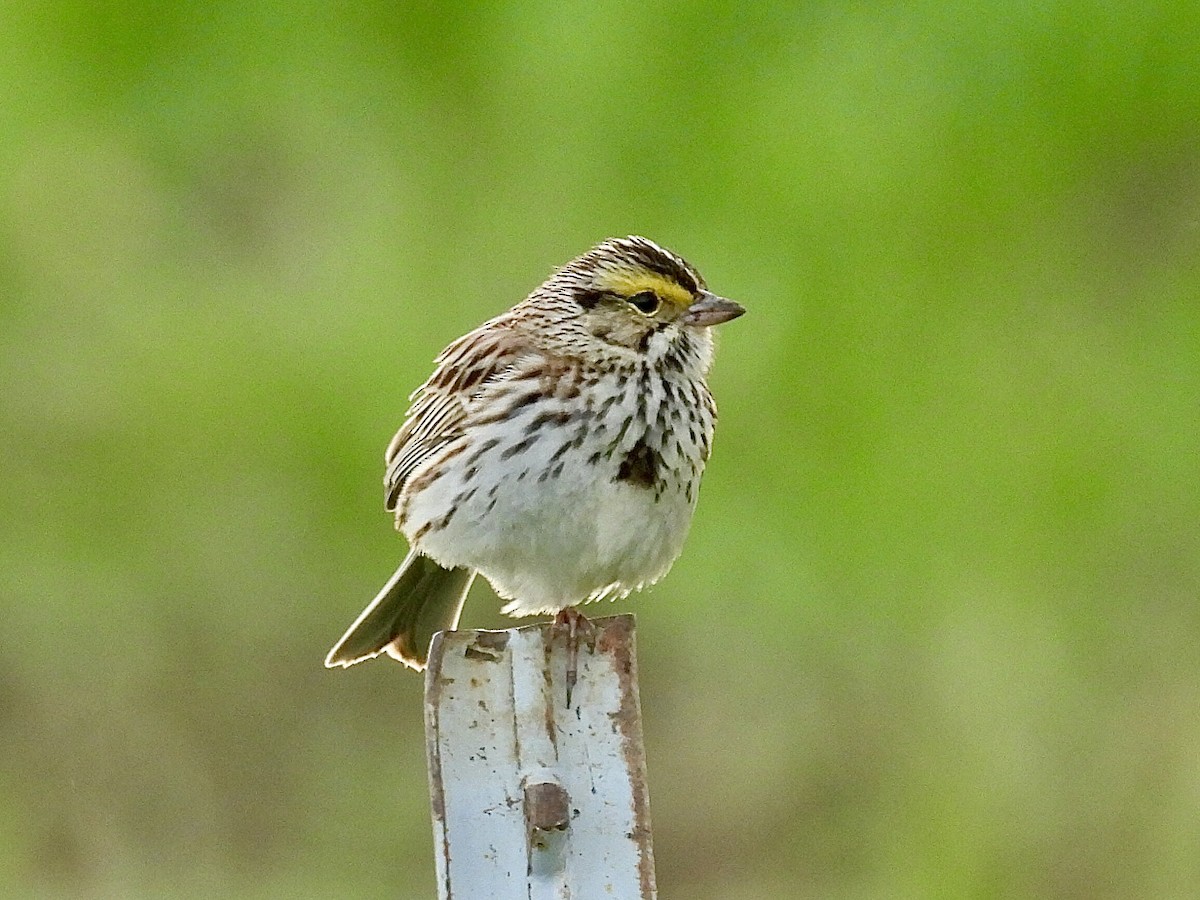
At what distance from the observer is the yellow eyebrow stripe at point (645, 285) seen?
176 inches

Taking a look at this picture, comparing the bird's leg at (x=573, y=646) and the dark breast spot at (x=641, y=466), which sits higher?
the dark breast spot at (x=641, y=466)

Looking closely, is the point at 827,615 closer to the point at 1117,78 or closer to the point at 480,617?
the point at 480,617

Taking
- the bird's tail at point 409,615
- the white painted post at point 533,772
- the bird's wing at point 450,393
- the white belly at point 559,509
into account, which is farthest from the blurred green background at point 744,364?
the white painted post at point 533,772

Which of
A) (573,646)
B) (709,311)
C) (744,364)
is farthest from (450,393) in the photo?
(744,364)

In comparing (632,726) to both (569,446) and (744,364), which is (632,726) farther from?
(744,364)

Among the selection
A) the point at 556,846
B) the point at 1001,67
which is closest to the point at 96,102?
the point at 1001,67

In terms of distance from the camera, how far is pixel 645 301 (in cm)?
451

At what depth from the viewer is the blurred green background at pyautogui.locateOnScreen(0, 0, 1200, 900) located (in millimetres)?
6961

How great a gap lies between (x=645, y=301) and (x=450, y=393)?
475mm

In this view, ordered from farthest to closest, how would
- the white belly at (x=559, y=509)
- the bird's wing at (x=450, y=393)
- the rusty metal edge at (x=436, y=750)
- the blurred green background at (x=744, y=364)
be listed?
the blurred green background at (x=744, y=364), the bird's wing at (x=450, y=393), the white belly at (x=559, y=509), the rusty metal edge at (x=436, y=750)

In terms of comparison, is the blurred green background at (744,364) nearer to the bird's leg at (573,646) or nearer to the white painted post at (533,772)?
the bird's leg at (573,646)

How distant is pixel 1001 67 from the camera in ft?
22.7

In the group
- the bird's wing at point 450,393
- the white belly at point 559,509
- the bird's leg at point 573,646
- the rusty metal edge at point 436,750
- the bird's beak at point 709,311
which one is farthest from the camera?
the bird's wing at point 450,393

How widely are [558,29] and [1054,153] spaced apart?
1651 mm
